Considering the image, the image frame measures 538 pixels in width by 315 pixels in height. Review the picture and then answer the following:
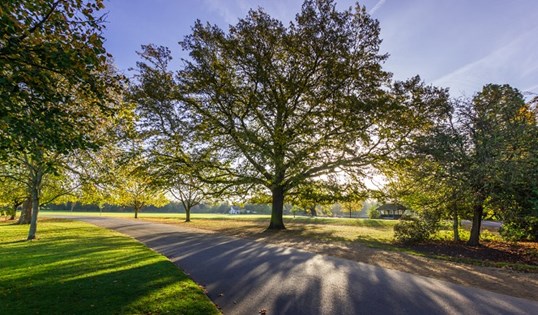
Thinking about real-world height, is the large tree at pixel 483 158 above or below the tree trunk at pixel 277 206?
above

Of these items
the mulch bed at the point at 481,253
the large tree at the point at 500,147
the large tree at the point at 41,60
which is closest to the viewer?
the large tree at the point at 41,60

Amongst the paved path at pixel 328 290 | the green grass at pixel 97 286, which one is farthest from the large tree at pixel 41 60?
the paved path at pixel 328 290

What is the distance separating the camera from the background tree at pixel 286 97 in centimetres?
1788

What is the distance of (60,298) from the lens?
19.6 ft

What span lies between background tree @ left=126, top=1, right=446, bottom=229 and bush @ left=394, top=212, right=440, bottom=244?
15.5 feet

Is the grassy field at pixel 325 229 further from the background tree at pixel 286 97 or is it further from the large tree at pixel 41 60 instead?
the large tree at pixel 41 60

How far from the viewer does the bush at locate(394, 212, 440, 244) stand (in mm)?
15945

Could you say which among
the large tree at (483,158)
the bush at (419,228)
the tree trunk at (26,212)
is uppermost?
the large tree at (483,158)

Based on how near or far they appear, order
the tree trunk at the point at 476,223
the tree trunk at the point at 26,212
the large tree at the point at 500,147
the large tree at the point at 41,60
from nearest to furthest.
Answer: the large tree at the point at 41,60 → the large tree at the point at 500,147 → the tree trunk at the point at 476,223 → the tree trunk at the point at 26,212

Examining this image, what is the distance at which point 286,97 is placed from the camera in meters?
19.6

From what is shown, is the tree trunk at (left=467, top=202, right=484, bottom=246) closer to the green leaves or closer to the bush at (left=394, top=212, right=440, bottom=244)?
the bush at (left=394, top=212, right=440, bottom=244)

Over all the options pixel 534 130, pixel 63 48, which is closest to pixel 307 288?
pixel 63 48

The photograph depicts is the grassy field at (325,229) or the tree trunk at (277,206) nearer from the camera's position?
the grassy field at (325,229)

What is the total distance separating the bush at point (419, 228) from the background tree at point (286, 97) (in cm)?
474
